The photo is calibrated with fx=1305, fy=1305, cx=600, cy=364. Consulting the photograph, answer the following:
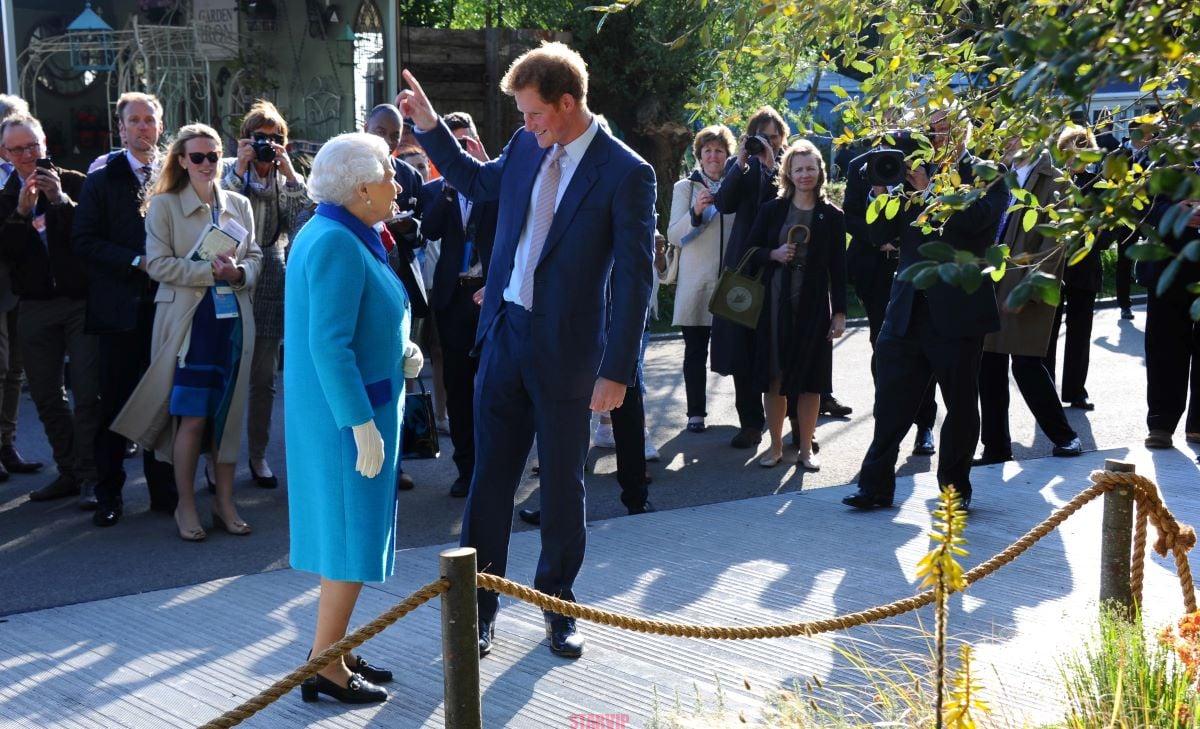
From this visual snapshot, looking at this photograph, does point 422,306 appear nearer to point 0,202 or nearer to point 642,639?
point 0,202

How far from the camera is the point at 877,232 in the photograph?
6926mm

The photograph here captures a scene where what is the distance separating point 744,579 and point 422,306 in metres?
2.49

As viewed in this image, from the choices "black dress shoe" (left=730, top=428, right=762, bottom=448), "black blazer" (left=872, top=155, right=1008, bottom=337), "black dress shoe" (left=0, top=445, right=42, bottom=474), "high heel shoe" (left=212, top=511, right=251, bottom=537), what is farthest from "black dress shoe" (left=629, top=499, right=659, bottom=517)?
"black dress shoe" (left=0, top=445, right=42, bottom=474)

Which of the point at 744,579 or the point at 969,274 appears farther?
the point at 744,579

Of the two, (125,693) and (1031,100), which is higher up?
(1031,100)

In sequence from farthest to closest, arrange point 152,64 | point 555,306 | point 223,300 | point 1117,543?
point 152,64 → point 223,300 → point 555,306 → point 1117,543

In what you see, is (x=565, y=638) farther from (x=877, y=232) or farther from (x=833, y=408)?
(x=833, y=408)

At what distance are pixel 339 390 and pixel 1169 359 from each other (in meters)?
6.46

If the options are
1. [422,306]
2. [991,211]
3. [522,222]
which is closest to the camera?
[522,222]

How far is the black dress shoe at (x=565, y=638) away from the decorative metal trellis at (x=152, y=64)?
7553 millimetres

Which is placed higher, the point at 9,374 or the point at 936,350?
the point at 936,350

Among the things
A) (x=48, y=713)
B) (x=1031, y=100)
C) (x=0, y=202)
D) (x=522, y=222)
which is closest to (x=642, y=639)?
(x=522, y=222)

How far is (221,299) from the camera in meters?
6.35

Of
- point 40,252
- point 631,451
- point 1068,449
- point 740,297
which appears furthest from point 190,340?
point 1068,449
